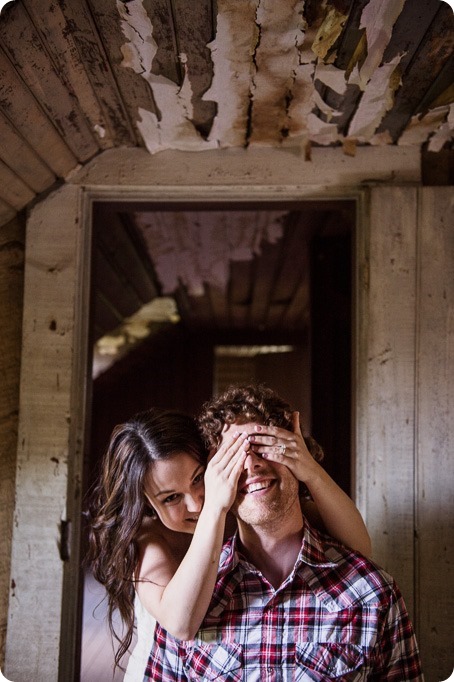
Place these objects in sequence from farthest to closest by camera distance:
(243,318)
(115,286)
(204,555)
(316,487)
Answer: (115,286), (243,318), (316,487), (204,555)

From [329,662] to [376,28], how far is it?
3.86ft

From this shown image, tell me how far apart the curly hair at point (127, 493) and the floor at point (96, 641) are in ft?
0.25

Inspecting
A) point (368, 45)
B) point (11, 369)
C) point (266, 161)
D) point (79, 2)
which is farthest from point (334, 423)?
point (79, 2)

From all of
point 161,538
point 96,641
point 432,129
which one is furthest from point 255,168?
point 96,641

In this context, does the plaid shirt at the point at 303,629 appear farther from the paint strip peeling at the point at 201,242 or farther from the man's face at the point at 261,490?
the paint strip peeling at the point at 201,242

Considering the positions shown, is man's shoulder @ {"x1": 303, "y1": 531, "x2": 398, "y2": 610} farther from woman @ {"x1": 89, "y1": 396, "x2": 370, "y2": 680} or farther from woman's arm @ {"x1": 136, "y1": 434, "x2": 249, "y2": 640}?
woman's arm @ {"x1": 136, "y1": 434, "x2": 249, "y2": 640}

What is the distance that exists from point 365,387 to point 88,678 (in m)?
0.97

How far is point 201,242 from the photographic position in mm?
2896

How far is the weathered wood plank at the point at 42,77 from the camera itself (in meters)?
1.12

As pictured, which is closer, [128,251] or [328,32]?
[328,32]

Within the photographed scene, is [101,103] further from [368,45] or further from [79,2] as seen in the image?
[368,45]

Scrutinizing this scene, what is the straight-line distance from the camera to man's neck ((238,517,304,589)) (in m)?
1.22

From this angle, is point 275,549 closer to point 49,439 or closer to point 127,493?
point 127,493

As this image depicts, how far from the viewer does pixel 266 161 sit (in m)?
1.71
